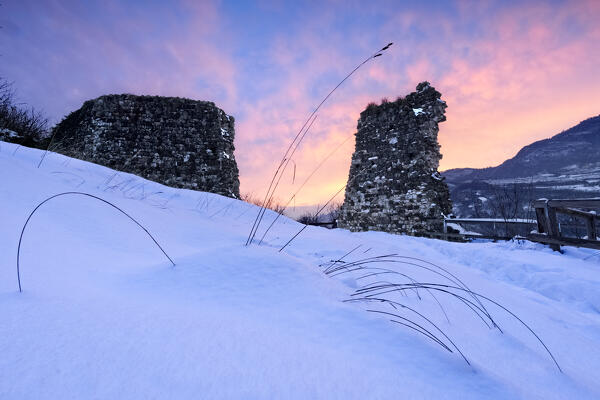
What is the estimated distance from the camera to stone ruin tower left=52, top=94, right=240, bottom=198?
29.8 feet

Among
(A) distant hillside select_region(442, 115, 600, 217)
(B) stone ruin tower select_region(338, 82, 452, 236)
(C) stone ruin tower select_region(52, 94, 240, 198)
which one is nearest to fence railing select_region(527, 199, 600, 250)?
(B) stone ruin tower select_region(338, 82, 452, 236)

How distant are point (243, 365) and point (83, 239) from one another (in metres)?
1.25

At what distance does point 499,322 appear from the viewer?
132 cm

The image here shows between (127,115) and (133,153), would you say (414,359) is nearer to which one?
(133,153)

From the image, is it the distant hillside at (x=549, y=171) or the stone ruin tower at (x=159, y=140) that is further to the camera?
the distant hillside at (x=549, y=171)

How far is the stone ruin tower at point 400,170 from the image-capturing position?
771 cm

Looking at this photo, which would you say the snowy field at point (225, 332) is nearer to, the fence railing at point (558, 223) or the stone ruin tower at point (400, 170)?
the fence railing at point (558, 223)

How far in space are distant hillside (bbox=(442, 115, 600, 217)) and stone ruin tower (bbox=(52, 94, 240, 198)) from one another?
38.1 meters

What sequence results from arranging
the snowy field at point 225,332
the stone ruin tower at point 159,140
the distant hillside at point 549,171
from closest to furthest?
the snowy field at point 225,332, the stone ruin tower at point 159,140, the distant hillside at point 549,171

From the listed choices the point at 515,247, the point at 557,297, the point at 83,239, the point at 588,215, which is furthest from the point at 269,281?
the point at 588,215

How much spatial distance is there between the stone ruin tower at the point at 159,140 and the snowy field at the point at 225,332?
7973 mm

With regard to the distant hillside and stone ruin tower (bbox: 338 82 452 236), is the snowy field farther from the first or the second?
the distant hillside

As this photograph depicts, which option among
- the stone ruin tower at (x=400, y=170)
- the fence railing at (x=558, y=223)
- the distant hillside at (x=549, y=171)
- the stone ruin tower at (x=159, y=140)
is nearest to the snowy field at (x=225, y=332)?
the fence railing at (x=558, y=223)

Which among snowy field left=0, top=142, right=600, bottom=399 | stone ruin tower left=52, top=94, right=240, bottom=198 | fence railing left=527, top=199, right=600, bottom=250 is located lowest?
fence railing left=527, top=199, right=600, bottom=250
